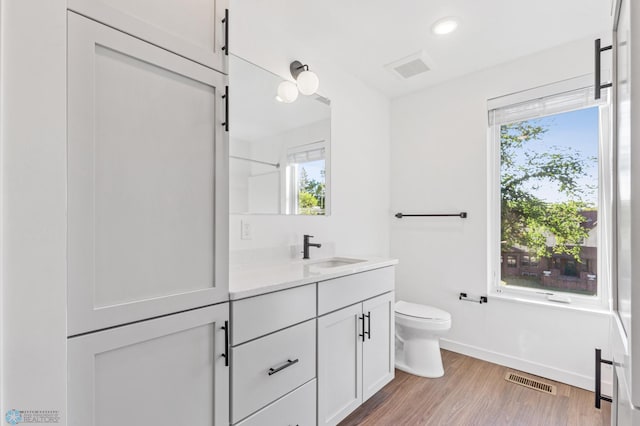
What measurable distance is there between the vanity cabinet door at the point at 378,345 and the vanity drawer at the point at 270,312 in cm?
53

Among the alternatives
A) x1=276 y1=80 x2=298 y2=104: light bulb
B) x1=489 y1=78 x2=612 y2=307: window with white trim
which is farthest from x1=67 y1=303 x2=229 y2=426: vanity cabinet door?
x1=489 y1=78 x2=612 y2=307: window with white trim

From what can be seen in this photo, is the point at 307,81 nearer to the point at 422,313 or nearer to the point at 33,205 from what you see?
the point at 33,205

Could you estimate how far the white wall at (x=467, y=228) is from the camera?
2.18 metres

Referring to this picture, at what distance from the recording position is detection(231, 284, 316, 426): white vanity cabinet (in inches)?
46.6

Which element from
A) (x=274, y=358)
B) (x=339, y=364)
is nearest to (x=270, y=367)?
(x=274, y=358)

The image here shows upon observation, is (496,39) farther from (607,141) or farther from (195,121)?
(195,121)

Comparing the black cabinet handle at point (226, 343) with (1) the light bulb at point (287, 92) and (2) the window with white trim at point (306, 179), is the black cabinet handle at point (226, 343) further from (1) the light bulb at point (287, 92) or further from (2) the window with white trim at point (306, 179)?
(1) the light bulb at point (287, 92)

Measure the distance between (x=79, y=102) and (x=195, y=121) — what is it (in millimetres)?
333

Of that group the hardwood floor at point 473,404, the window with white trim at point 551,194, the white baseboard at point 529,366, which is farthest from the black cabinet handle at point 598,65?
the white baseboard at point 529,366

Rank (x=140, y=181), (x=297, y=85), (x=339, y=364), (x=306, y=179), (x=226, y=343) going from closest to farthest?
(x=140, y=181)
(x=226, y=343)
(x=339, y=364)
(x=297, y=85)
(x=306, y=179)

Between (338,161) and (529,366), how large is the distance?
85.6 inches

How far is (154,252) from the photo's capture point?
97 centimetres

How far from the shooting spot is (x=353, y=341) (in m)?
1.77

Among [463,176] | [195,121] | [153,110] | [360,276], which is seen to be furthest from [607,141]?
[153,110]
